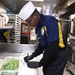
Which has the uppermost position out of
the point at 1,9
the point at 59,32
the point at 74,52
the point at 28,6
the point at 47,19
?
the point at 1,9

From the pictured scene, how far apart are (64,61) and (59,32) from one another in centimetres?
32

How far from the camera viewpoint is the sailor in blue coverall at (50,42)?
1508mm

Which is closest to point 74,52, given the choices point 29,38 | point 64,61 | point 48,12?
point 29,38

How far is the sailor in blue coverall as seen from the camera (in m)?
1.51

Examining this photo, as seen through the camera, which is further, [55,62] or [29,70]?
[55,62]

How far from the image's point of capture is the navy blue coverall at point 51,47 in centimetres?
151

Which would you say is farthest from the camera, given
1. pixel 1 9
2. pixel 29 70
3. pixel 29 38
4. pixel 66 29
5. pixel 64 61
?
pixel 1 9

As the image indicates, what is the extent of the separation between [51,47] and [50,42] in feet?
0.16

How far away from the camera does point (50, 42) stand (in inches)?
59.7

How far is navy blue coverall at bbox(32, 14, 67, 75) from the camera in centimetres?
151

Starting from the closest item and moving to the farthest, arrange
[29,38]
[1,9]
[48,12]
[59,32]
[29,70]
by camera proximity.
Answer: [29,70] < [59,32] < [29,38] < [1,9] < [48,12]

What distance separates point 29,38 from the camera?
316 cm

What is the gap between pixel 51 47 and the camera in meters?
1.51

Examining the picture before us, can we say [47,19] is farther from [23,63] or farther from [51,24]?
[23,63]
